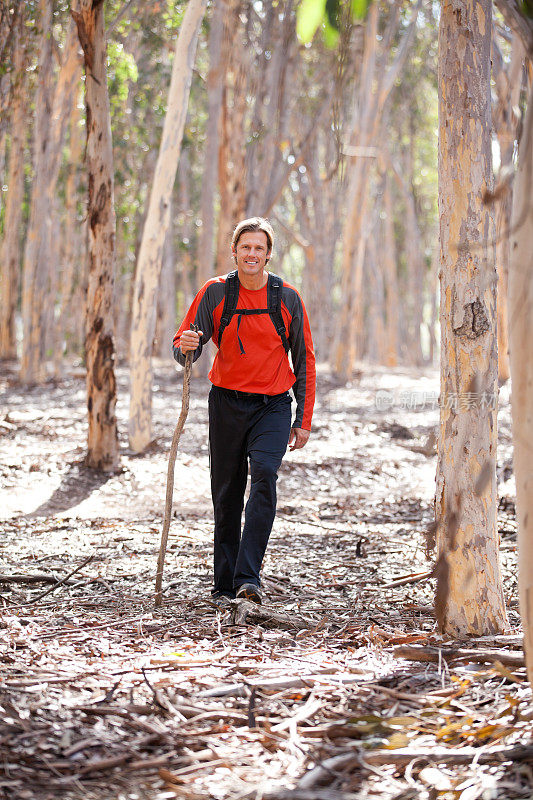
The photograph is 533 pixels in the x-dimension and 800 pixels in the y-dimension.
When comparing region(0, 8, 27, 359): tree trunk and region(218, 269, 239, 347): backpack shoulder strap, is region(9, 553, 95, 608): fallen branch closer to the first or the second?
region(218, 269, 239, 347): backpack shoulder strap

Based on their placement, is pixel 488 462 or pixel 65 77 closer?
pixel 488 462

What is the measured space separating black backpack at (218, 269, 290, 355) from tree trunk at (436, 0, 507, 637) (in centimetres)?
106

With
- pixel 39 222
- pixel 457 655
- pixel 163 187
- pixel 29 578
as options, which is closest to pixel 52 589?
pixel 29 578

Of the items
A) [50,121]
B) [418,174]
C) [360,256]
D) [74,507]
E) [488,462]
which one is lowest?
[74,507]

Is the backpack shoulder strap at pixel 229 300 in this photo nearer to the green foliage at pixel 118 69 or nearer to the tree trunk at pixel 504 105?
the green foliage at pixel 118 69

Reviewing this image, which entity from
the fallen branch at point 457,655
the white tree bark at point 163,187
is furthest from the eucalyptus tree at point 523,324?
the white tree bark at point 163,187

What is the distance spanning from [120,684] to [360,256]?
15225mm

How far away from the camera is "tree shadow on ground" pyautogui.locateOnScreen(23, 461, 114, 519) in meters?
7.64

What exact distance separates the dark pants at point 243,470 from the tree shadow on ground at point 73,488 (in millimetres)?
3048

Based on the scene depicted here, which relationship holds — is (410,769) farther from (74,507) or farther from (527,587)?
(74,507)

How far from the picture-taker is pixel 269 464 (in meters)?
4.47

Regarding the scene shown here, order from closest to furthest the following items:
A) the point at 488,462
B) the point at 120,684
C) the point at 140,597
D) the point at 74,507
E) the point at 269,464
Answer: the point at 120,684, the point at 488,462, the point at 269,464, the point at 140,597, the point at 74,507

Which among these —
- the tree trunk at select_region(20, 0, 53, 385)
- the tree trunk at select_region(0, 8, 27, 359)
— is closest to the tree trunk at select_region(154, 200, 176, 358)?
the tree trunk at select_region(0, 8, 27, 359)

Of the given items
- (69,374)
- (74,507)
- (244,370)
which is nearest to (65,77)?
(69,374)
